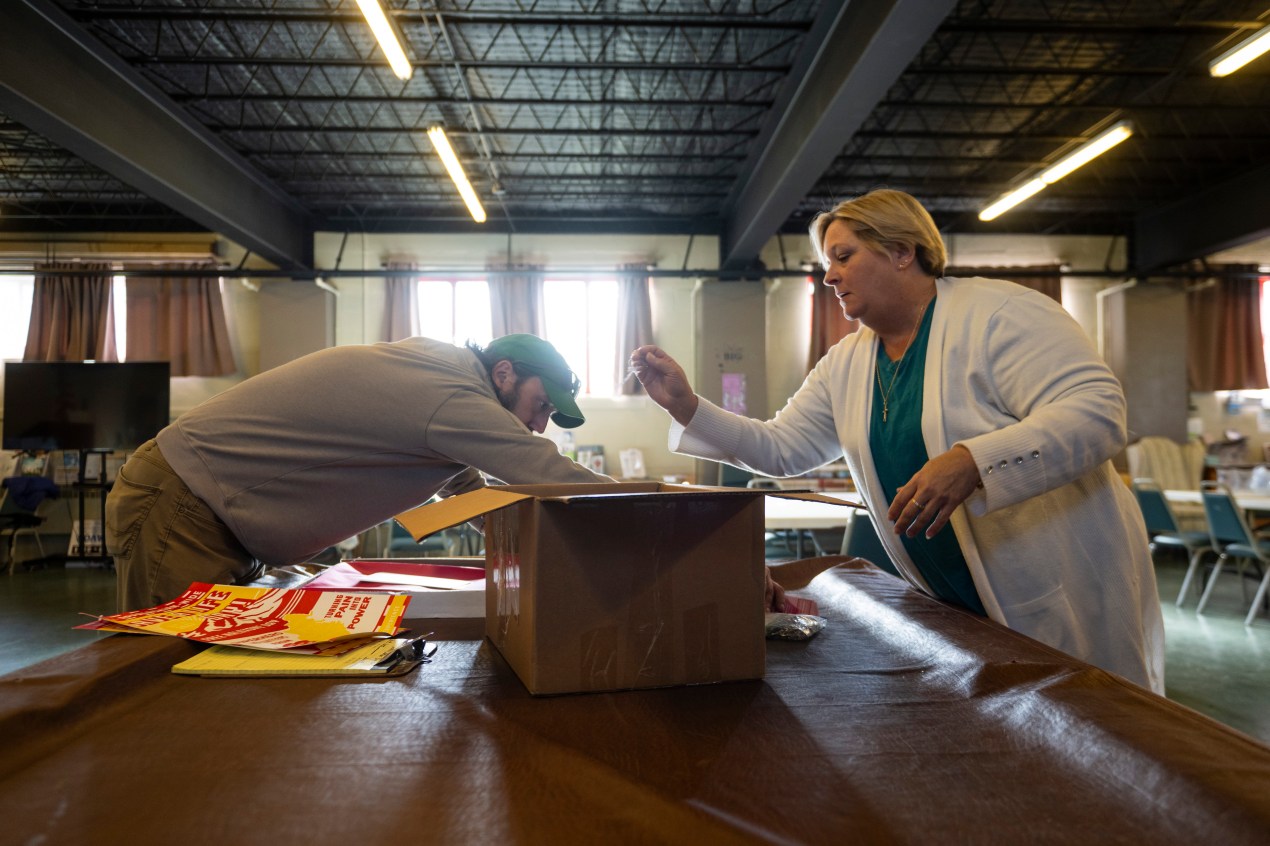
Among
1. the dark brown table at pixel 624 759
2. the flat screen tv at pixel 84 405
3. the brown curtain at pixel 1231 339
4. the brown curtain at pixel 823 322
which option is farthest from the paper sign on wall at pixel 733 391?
the dark brown table at pixel 624 759

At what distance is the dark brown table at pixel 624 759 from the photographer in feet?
1.93

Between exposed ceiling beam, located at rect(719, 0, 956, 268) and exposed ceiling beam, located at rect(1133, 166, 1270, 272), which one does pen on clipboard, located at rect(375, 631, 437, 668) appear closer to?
exposed ceiling beam, located at rect(719, 0, 956, 268)

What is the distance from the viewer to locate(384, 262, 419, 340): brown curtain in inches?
351

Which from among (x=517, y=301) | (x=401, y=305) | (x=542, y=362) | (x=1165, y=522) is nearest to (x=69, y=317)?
(x=401, y=305)

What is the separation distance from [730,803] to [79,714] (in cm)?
66

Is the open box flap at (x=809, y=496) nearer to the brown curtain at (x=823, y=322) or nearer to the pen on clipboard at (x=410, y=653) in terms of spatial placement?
the pen on clipboard at (x=410, y=653)

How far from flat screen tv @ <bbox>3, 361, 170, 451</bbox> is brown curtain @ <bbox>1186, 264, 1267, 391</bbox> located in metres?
11.2

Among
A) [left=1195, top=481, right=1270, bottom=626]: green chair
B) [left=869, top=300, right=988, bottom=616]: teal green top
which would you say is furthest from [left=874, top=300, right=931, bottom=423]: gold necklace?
[left=1195, top=481, right=1270, bottom=626]: green chair

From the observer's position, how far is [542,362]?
6.18 ft

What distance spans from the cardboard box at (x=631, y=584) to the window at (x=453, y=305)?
8.55 meters

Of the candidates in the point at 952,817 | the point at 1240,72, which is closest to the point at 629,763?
the point at 952,817

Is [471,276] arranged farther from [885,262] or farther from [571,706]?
[571,706]

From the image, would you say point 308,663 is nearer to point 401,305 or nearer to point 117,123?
point 117,123

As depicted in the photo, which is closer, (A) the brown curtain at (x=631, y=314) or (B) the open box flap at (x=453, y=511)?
(B) the open box flap at (x=453, y=511)
